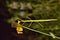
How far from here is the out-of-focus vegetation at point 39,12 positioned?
36.0 inches

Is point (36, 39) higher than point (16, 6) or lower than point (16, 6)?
lower

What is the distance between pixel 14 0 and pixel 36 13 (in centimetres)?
17

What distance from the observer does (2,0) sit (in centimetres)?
101

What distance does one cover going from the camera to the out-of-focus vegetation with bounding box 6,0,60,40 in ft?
3.00

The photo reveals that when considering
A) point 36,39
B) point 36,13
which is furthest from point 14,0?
point 36,39

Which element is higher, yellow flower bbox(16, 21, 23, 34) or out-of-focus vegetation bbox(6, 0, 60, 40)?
out-of-focus vegetation bbox(6, 0, 60, 40)

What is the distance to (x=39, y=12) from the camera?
95 cm

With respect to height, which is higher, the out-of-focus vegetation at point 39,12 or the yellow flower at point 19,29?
the out-of-focus vegetation at point 39,12

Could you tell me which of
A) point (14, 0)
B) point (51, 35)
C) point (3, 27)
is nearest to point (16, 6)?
point (14, 0)

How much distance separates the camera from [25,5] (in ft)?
3.22

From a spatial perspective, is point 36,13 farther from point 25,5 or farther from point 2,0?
point 2,0

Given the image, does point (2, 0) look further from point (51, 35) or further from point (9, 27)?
point (51, 35)

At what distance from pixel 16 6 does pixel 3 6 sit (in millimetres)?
85

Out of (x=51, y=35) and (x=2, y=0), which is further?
(x=2, y=0)
